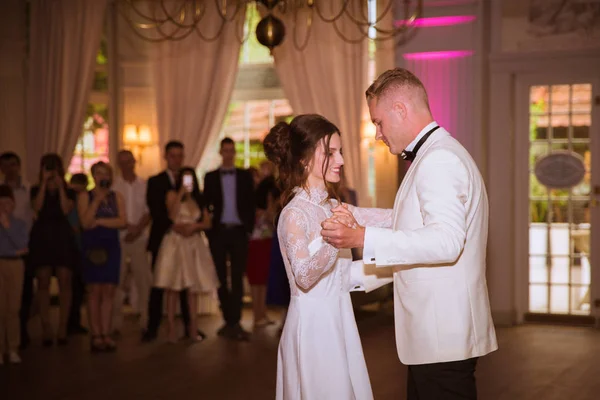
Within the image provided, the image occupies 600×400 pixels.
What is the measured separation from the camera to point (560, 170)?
7.57 m

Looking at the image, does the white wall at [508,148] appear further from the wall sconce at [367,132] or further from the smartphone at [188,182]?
the smartphone at [188,182]

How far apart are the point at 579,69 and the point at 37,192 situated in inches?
186

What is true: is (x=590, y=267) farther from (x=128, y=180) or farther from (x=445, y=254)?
(x=445, y=254)

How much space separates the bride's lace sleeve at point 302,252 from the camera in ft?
9.48

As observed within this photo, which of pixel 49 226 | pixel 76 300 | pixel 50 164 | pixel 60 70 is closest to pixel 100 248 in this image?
pixel 49 226

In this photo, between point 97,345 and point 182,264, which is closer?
point 97,345

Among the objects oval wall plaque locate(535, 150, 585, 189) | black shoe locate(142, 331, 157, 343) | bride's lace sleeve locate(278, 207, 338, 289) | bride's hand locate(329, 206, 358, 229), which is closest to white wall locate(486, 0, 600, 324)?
oval wall plaque locate(535, 150, 585, 189)

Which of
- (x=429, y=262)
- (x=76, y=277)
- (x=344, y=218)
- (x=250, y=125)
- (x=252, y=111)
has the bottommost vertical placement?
(x=76, y=277)

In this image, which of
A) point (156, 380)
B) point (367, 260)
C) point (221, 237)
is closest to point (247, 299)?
point (221, 237)

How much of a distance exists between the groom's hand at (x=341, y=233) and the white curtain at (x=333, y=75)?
5962 millimetres

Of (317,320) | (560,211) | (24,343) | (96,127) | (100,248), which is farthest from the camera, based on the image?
(96,127)

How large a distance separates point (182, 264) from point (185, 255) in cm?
8

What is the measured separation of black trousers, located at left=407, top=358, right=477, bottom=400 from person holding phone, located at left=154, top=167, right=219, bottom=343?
4.32 meters

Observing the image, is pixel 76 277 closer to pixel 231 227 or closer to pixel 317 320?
pixel 231 227
